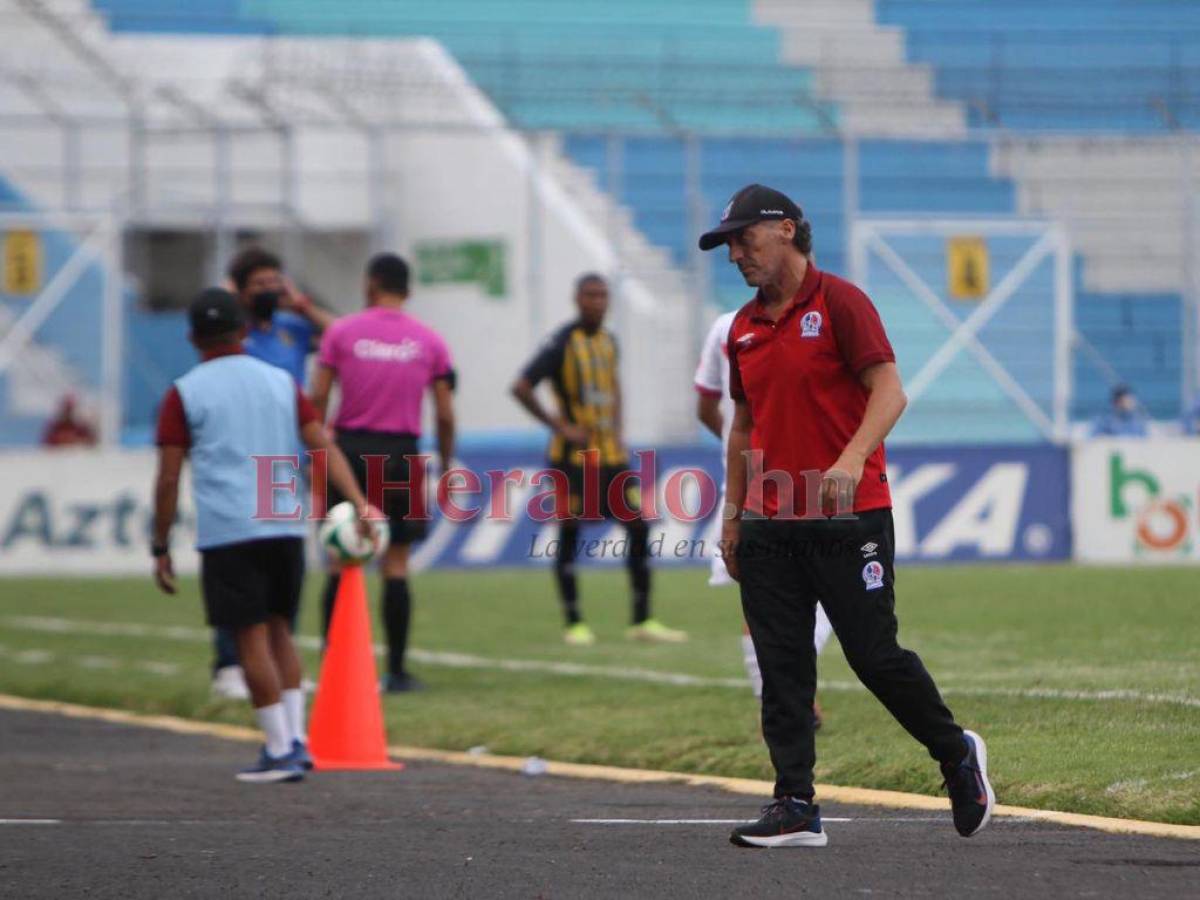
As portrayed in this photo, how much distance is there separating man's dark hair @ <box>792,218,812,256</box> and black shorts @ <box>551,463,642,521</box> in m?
7.10

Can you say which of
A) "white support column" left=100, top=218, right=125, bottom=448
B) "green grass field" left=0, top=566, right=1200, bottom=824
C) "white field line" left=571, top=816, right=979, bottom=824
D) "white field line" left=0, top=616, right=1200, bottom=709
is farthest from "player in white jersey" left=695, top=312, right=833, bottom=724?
"white support column" left=100, top=218, right=125, bottom=448

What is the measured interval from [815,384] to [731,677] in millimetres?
4926

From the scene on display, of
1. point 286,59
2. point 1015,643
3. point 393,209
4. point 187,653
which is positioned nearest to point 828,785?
point 1015,643

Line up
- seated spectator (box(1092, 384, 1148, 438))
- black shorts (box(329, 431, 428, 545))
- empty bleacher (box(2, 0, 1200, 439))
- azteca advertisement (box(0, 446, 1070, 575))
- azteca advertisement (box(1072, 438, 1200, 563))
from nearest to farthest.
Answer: black shorts (box(329, 431, 428, 545)) → azteca advertisement (box(1072, 438, 1200, 563)) → azteca advertisement (box(0, 446, 1070, 575)) → seated spectator (box(1092, 384, 1148, 438)) → empty bleacher (box(2, 0, 1200, 439))

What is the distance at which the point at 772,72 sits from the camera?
25.8m

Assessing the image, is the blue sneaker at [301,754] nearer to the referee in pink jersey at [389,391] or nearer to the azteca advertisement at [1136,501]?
the referee in pink jersey at [389,391]

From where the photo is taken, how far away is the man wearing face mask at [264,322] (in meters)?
10.8

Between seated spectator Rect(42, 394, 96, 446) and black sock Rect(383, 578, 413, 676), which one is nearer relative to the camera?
black sock Rect(383, 578, 413, 676)

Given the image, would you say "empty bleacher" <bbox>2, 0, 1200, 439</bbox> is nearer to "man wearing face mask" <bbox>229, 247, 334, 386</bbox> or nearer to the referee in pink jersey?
the referee in pink jersey

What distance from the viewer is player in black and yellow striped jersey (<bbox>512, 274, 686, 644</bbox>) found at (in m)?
13.4

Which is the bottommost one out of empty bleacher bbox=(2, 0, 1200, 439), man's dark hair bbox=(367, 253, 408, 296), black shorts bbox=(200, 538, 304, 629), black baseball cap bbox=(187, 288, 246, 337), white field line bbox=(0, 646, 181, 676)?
white field line bbox=(0, 646, 181, 676)

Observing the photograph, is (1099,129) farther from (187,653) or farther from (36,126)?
(187,653)

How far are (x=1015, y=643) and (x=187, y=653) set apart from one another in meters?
5.08

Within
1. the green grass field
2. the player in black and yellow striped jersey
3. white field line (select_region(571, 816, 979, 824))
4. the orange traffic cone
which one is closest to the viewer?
white field line (select_region(571, 816, 979, 824))
